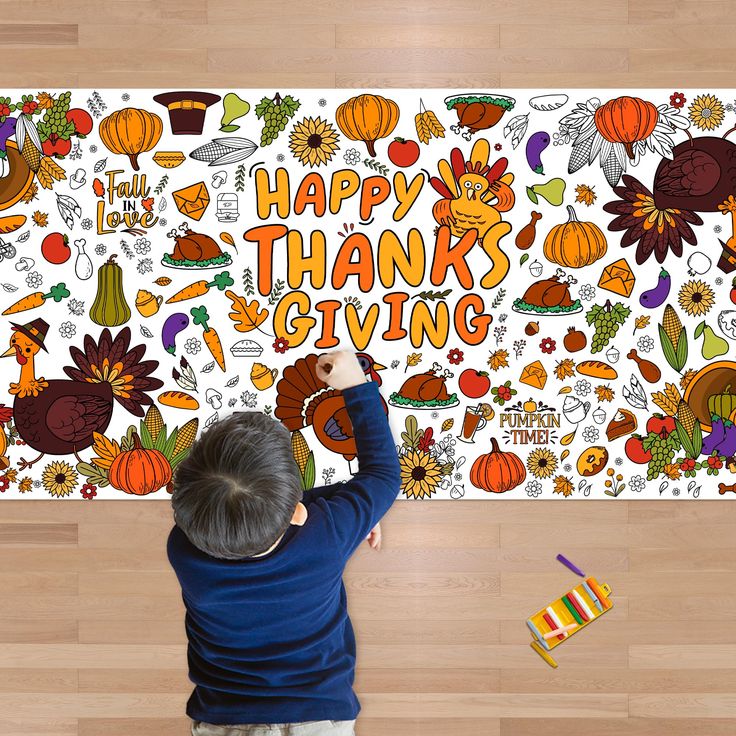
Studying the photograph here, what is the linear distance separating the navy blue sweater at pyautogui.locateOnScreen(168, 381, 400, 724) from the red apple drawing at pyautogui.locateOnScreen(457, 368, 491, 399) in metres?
0.27

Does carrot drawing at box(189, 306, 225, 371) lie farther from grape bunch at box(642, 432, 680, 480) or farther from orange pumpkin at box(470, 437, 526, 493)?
grape bunch at box(642, 432, 680, 480)

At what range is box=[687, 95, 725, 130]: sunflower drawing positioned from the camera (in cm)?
112

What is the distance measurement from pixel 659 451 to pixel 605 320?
0.25 m

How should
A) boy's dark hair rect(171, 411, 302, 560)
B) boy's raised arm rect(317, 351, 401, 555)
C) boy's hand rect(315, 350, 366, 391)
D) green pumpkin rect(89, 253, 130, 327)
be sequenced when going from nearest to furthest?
boy's dark hair rect(171, 411, 302, 560)
boy's raised arm rect(317, 351, 401, 555)
boy's hand rect(315, 350, 366, 391)
green pumpkin rect(89, 253, 130, 327)

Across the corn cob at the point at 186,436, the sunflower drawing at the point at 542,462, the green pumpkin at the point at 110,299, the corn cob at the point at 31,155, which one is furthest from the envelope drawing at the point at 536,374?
the corn cob at the point at 31,155

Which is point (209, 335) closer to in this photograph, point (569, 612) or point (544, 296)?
point (544, 296)

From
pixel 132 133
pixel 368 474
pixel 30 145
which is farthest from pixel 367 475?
pixel 30 145

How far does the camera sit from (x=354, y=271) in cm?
111

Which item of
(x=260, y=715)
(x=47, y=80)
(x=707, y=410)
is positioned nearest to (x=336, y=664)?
(x=260, y=715)

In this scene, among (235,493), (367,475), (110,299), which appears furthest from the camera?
(110,299)

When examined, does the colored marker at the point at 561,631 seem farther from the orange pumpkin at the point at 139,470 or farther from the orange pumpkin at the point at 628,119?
the orange pumpkin at the point at 628,119

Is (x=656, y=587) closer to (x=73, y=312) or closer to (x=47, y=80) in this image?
(x=73, y=312)

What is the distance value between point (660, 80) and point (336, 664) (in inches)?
43.1

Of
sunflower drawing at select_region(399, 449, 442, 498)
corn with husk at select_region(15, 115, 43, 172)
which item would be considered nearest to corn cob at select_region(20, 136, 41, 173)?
corn with husk at select_region(15, 115, 43, 172)
